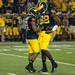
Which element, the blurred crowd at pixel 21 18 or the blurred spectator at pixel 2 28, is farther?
the blurred crowd at pixel 21 18

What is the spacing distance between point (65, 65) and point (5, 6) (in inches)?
629

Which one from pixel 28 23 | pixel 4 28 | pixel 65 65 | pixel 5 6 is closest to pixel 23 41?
pixel 4 28

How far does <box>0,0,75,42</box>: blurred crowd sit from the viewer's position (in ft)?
84.9

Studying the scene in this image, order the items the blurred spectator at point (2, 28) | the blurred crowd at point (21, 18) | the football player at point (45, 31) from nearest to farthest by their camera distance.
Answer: the football player at point (45, 31), the blurred spectator at point (2, 28), the blurred crowd at point (21, 18)

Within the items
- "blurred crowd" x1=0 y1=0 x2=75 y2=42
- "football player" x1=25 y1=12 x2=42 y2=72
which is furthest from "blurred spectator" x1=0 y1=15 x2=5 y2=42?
"football player" x1=25 y1=12 x2=42 y2=72

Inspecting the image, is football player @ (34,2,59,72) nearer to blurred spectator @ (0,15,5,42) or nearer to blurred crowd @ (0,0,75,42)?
blurred crowd @ (0,0,75,42)

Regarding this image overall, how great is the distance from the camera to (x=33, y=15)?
11.0 meters

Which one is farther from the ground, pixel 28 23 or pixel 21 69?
pixel 28 23

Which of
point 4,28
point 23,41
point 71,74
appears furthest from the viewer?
point 4,28

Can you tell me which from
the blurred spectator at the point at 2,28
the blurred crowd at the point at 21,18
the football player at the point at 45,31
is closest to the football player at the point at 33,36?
the football player at the point at 45,31

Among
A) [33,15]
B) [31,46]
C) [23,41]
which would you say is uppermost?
[33,15]

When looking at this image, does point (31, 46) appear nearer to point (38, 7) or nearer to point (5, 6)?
point (38, 7)

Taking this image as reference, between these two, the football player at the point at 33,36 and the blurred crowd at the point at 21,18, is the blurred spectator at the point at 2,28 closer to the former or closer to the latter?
the blurred crowd at the point at 21,18

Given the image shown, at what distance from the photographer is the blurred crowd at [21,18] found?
25891 millimetres
